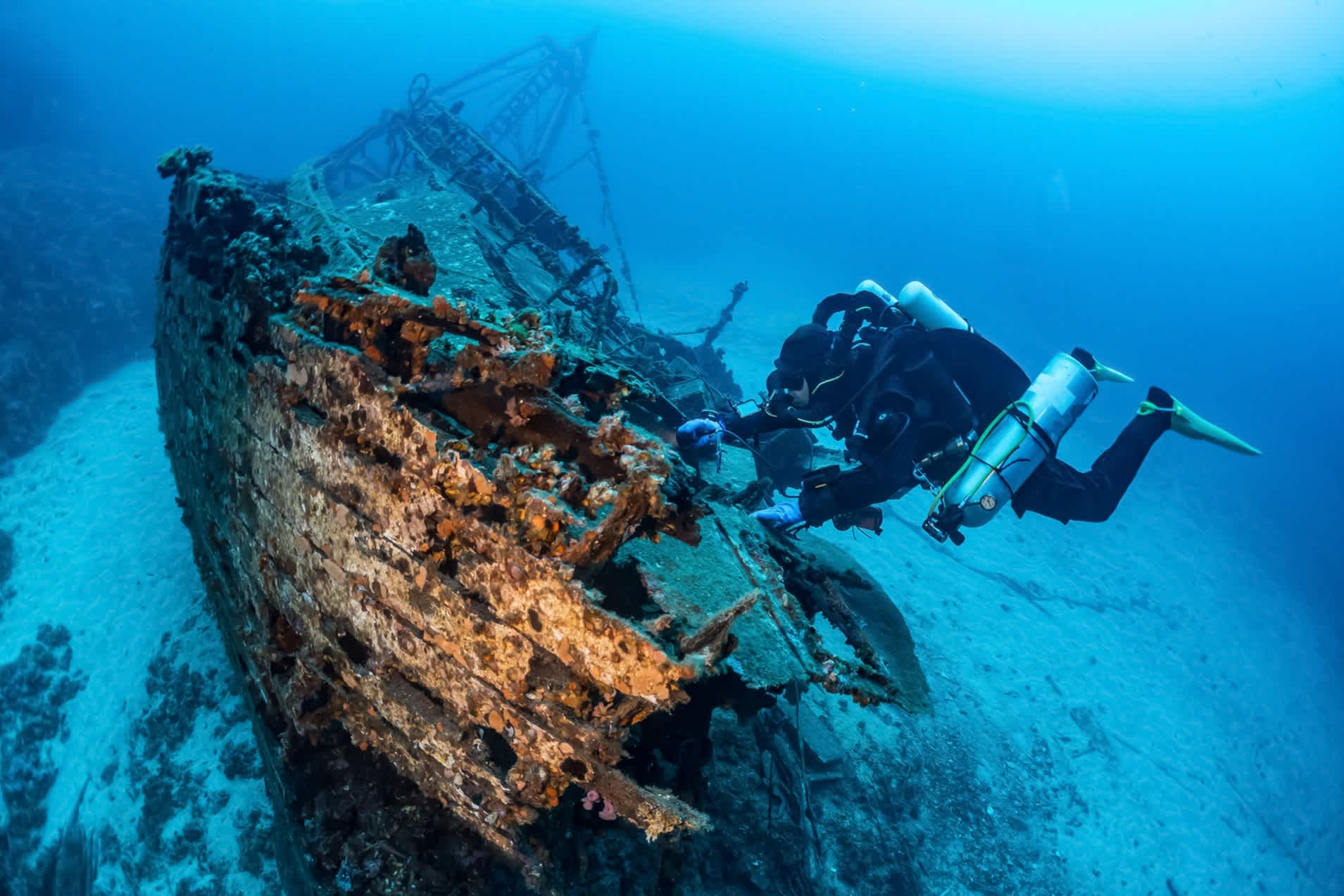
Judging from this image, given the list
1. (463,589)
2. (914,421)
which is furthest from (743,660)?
(914,421)

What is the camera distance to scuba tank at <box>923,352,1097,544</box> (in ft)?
17.4

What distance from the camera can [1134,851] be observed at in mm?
8984

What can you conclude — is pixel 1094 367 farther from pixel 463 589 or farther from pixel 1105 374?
pixel 463 589

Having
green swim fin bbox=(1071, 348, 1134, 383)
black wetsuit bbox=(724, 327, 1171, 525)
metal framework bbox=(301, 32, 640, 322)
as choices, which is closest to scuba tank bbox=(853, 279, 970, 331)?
black wetsuit bbox=(724, 327, 1171, 525)

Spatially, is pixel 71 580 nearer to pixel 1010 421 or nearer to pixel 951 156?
pixel 1010 421

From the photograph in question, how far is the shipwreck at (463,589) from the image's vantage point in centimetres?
196

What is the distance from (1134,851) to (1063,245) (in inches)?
6038

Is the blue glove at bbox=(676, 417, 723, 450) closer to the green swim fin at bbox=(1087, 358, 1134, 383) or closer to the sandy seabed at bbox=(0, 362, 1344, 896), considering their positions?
the green swim fin at bbox=(1087, 358, 1134, 383)

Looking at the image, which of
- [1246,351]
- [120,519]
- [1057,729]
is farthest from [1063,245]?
[120,519]

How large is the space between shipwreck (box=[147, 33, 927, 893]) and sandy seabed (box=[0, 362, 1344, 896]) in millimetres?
2921

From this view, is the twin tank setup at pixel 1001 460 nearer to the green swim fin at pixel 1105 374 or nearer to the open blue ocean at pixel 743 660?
the green swim fin at pixel 1105 374

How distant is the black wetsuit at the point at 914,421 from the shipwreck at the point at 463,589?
1088 mm

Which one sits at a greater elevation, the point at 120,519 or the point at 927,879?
the point at 927,879

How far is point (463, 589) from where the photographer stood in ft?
7.16
